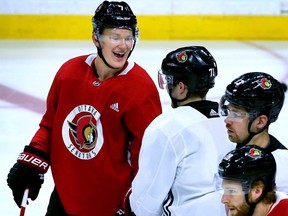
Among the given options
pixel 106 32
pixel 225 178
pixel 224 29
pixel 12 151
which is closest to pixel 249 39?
pixel 224 29

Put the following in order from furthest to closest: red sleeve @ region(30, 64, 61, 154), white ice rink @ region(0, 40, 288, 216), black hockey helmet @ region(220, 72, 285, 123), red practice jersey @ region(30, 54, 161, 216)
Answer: white ice rink @ region(0, 40, 288, 216) < red sleeve @ region(30, 64, 61, 154) < red practice jersey @ region(30, 54, 161, 216) < black hockey helmet @ region(220, 72, 285, 123)

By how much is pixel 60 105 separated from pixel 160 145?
62cm

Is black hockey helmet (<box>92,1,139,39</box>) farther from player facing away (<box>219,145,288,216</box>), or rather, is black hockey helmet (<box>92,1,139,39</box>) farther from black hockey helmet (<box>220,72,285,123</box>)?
player facing away (<box>219,145,288,216</box>)

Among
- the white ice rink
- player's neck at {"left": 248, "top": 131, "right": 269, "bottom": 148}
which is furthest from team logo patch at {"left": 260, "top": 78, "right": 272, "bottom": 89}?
the white ice rink

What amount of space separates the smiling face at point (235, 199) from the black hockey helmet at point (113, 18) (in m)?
0.95

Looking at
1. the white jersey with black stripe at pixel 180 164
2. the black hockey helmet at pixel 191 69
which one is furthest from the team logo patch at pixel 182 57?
the white jersey with black stripe at pixel 180 164

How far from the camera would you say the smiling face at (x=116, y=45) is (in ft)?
8.61

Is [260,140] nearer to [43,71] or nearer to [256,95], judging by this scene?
[256,95]

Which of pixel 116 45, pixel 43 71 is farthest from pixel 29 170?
pixel 43 71

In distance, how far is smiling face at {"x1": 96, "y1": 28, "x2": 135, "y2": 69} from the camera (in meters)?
2.62

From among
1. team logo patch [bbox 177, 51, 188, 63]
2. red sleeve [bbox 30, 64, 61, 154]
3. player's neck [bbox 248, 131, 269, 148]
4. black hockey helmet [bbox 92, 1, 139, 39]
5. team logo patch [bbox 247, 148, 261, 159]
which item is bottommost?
red sleeve [bbox 30, 64, 61, 154]

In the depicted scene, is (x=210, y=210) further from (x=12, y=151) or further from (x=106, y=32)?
(x=12, y=151)

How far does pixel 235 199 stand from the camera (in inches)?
71.3

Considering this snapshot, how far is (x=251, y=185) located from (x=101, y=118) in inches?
35.1
